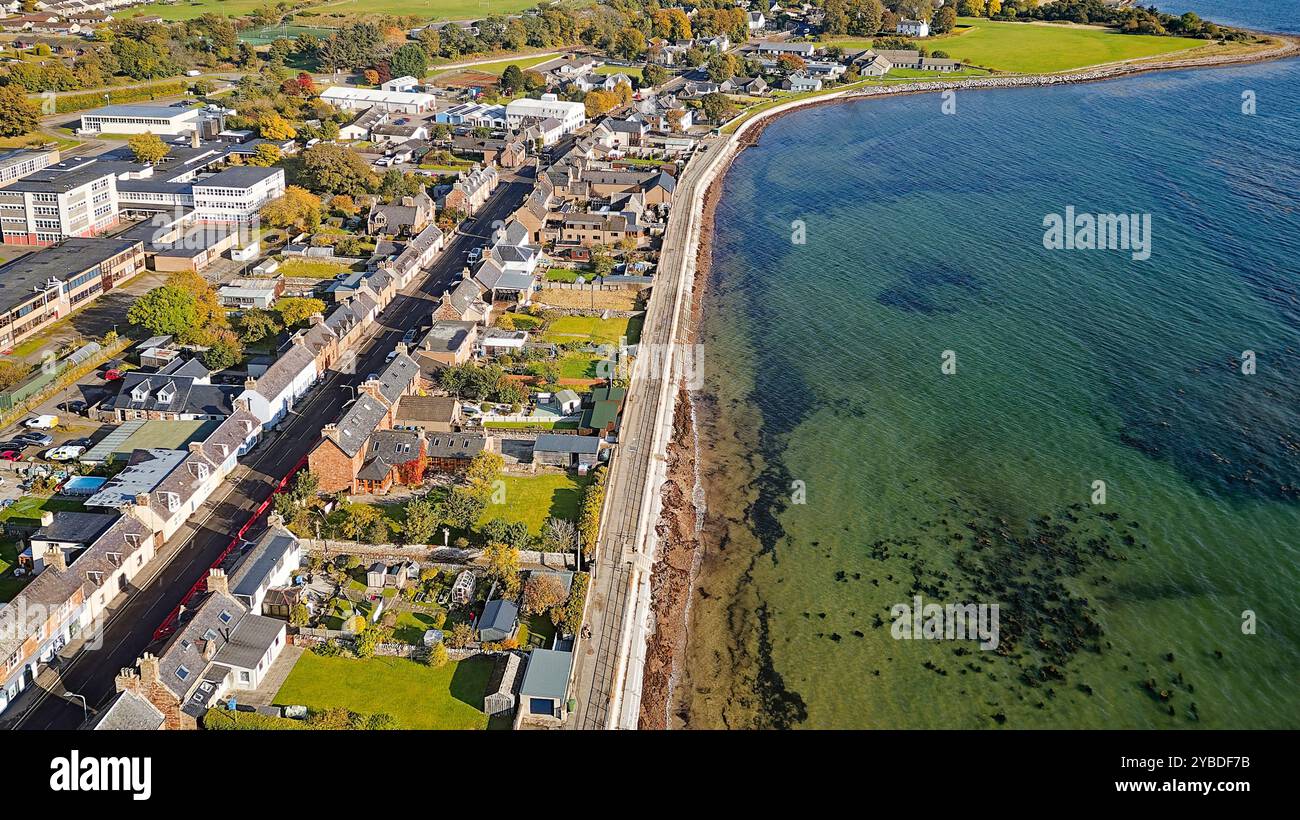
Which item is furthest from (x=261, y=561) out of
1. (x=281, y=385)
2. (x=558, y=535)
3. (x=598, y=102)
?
(x=598, y=102)

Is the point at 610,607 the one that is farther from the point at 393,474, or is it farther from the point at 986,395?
the point at 986,395

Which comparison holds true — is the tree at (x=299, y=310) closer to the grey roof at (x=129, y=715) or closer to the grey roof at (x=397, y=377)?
the grey roof at (x=397, y=377)

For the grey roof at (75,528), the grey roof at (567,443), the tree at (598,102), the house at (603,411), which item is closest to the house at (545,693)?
the grey roof at (567,443)

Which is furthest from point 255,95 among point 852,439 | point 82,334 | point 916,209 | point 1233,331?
point 1233,331

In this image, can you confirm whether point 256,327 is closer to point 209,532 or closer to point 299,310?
point 299,310

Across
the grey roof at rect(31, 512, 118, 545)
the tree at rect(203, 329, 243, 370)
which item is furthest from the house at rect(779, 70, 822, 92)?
the grey roof at rect(31, 512, 118, 545)

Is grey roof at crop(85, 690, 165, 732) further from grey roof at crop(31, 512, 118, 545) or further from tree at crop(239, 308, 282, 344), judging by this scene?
tree at crop(239, 308, 282, 344)
